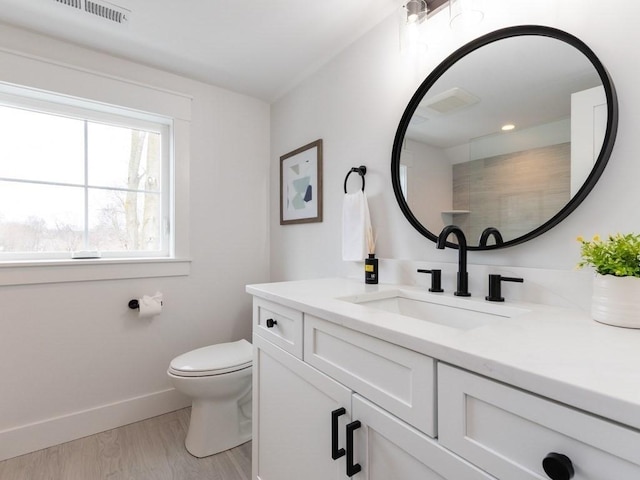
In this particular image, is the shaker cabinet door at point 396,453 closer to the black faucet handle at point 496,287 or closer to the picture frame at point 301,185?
the black faucet handle at point 496,287

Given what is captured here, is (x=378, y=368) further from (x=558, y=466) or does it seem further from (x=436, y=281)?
(x=436, y=281)

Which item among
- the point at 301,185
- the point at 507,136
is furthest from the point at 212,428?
the point at 507,136

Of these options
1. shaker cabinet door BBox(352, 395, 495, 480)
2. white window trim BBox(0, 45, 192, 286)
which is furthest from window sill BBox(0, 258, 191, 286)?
shaker cabinet door BBox(352, 395, 495, 480)

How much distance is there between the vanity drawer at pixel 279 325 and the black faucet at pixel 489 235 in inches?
27.0

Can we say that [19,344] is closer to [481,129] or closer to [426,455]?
[426,455]

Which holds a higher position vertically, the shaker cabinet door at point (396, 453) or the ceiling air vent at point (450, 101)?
the ceiling air vent at point (450, 101)

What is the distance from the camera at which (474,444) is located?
560 mm

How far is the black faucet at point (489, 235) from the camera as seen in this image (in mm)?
1090

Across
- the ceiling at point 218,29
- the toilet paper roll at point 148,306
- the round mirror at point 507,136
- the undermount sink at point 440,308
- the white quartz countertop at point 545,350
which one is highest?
the ceiling at point 218,29

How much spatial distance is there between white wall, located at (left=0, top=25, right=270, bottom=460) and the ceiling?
156mm

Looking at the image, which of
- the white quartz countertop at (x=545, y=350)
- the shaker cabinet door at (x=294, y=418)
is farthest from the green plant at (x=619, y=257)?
the shaker cabinet door at (x=294, y=418)

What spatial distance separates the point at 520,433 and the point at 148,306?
197cm

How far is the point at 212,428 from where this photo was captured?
1.67 meters

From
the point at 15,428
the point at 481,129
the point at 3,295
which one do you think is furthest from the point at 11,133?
the point at 481,129
